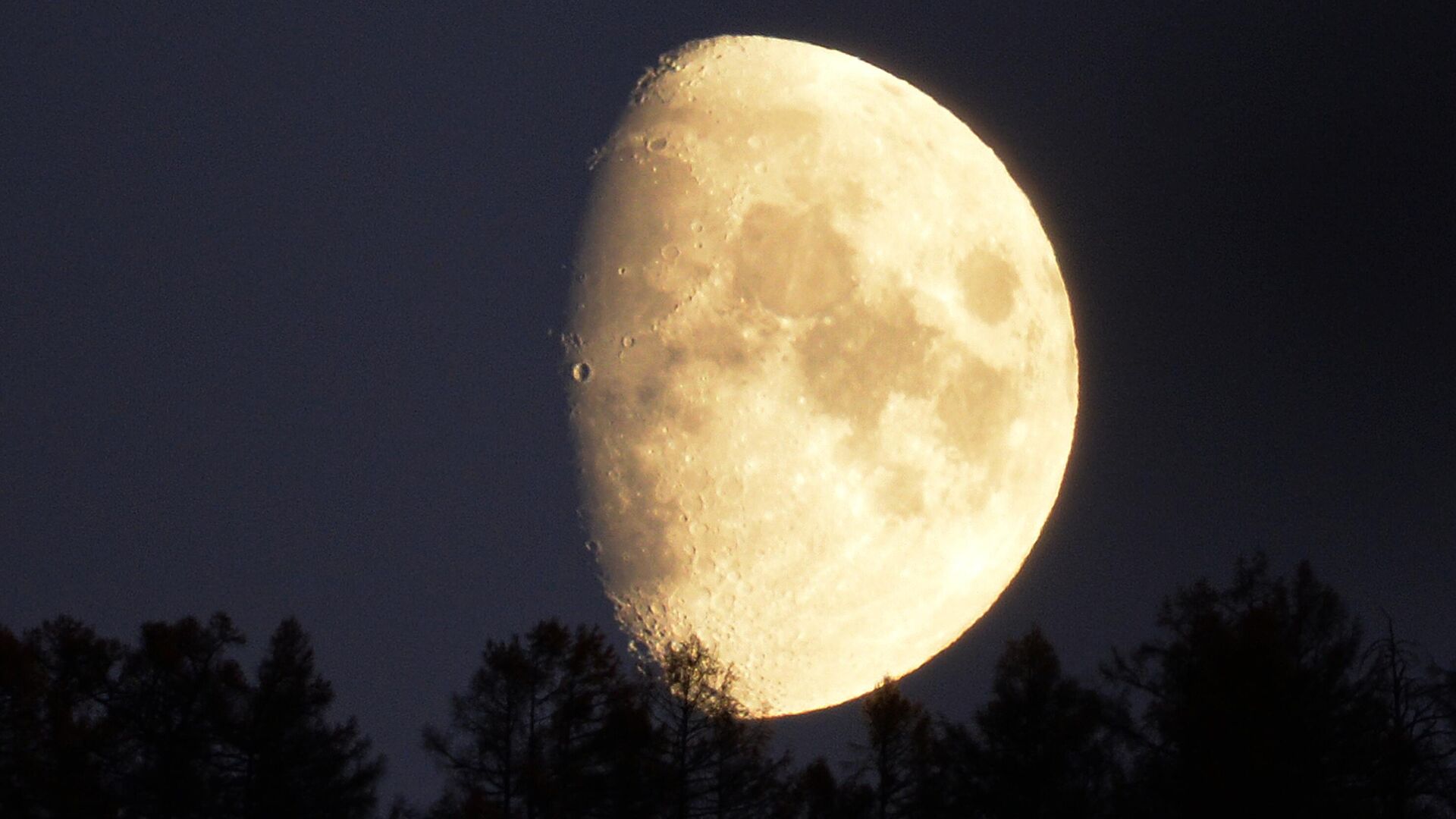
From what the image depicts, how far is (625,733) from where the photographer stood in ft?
107

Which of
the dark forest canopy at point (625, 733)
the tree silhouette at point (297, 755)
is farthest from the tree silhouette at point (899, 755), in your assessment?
the tree silhouette at point (297, 755)

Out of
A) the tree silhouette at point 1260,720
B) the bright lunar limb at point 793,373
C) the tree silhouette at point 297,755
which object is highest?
the bright lunar limb at point 793,373

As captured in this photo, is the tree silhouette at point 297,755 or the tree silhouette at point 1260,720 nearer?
the tree silhouette at point 1260,720

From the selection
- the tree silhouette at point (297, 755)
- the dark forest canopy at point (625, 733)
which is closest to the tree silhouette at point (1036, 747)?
the dark forest canopy at point (625, 733)

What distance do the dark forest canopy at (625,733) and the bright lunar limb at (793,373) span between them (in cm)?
182

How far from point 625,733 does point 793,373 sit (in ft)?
23.9

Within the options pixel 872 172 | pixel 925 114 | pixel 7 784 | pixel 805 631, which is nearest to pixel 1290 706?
pixel 805 631

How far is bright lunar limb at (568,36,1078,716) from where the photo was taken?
1302 inches

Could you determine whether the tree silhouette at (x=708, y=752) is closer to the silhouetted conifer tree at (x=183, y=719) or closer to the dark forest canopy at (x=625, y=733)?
the dark forest canopy at (x=625, y=733)

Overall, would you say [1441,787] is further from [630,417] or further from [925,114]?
[925,114]

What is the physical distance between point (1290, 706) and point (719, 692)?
37.6 feet

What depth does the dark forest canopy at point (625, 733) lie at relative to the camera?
91.9 feet

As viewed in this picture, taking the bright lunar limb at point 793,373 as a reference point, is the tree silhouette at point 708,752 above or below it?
below

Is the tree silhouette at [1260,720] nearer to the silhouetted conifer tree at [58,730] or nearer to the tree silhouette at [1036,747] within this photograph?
the tree silhouette at [1036,747]
